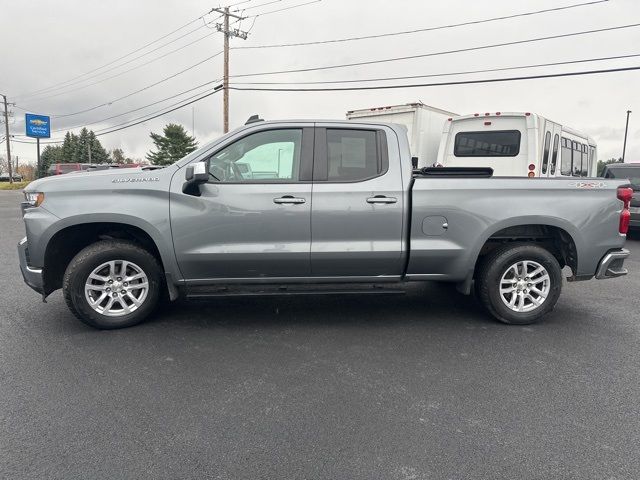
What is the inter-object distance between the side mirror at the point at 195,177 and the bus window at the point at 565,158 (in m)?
10.2

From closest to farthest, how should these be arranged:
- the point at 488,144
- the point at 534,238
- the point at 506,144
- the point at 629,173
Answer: the point at 534,238
the point at 506,144
the point at 488,144
the point at 629,173

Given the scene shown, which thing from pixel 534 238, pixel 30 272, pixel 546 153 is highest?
pixel 546 153

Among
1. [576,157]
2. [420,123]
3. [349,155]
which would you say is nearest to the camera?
A: [349,155]

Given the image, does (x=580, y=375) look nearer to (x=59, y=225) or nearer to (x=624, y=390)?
(x=624, y=390)

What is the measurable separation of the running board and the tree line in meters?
48.5

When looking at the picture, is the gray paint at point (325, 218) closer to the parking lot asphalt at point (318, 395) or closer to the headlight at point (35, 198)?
the headlight at point (35, 198)

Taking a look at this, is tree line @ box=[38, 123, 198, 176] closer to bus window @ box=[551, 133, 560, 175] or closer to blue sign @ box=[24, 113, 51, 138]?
blue sign @ box=[24, 113, 51, 138]

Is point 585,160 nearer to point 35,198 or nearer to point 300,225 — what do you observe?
point 300,225

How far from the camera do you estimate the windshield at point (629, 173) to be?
412 inches

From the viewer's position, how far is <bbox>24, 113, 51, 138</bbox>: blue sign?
166ft

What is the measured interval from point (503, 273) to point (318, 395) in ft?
8.10

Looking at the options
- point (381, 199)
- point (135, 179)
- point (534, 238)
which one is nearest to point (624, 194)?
point (534, 238)

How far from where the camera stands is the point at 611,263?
4738 millimetres

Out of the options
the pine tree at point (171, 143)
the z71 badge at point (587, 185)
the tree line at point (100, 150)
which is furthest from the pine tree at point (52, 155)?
the z71 badge at point (587, 185)
